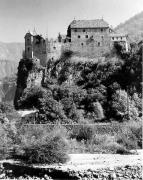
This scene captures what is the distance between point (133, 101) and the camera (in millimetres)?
36688

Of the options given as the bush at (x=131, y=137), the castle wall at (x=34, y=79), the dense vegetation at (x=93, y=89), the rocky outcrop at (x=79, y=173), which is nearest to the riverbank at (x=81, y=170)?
the rocky outcrop at (x=79, y=173)

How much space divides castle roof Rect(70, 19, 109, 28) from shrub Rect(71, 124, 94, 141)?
808 inches

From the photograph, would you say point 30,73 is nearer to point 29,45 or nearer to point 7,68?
point 29,45

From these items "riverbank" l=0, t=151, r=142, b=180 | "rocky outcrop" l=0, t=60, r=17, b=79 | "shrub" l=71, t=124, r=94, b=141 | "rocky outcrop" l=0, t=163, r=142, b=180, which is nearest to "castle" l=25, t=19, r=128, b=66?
"shrub" l=71, t=124, r=94, b=141

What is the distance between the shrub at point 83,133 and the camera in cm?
2278

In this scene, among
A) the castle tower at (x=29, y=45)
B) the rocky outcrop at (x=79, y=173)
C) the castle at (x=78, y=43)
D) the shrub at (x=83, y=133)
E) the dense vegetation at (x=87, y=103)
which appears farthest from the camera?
the castle tower at (x=29, y=45)

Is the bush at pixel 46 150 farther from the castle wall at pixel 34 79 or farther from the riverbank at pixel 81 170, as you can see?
the castle wall at pixel 34 79

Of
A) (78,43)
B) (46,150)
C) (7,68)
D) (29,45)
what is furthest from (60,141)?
(7,68)

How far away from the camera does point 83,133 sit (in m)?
23.0

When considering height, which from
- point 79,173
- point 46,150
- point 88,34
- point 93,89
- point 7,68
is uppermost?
point 7,68

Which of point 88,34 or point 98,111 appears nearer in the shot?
point 98,111

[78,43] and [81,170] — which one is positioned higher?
[78,43]

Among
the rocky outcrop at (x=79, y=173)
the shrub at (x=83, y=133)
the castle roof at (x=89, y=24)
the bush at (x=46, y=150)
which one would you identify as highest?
the castle roof at (x=89, y=24)

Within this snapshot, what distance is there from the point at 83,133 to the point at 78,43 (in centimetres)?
1960
